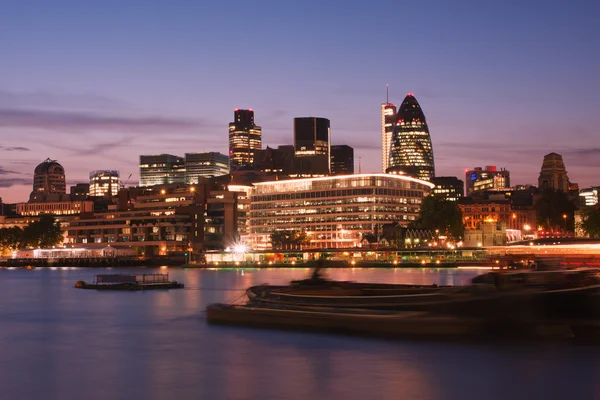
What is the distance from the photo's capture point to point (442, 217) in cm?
19050

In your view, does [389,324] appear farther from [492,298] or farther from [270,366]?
[270,366]

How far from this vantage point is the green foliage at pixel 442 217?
189750 millimetres

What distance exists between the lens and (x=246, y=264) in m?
186

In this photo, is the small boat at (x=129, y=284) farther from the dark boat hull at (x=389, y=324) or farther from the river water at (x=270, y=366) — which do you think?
the dark boat hull at (x=389, y=324)

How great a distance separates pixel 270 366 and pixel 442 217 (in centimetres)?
15919

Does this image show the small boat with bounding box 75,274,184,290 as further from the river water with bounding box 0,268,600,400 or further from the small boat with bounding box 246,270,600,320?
the small boat with bounding box 246,270,600,320

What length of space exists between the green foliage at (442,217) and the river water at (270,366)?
144 meters

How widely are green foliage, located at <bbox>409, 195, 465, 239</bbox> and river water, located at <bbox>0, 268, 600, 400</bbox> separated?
144305 millimetres

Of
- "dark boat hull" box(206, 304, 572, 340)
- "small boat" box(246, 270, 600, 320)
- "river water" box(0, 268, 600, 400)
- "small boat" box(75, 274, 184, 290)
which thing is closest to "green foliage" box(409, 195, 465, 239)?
Result: "small boat" box(75, 274, 184, 290)

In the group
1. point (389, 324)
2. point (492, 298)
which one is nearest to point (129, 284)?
point (389, 324)

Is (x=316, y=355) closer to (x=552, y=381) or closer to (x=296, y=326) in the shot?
(x=296, y=326)

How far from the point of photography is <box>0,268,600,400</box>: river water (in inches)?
1158

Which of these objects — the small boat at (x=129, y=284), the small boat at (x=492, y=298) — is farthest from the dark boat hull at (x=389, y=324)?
the small boat at (x=129, y=284)

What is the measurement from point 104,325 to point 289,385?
2709 cm
